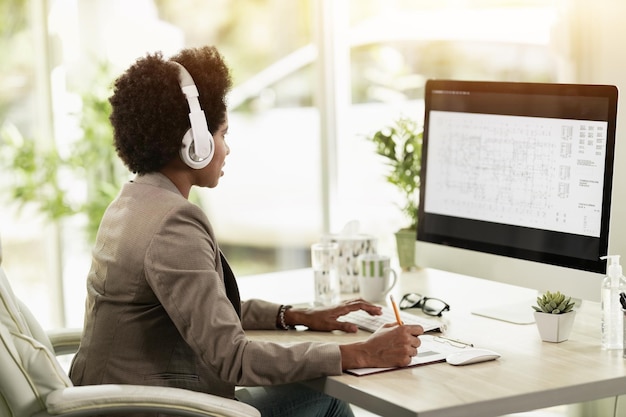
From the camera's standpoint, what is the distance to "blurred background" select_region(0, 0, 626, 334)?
3.67 m

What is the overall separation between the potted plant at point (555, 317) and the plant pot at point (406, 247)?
0.77 meters

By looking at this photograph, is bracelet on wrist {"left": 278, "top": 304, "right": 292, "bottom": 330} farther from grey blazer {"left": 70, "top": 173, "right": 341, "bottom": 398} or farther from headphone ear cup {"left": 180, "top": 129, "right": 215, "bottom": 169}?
headphone ear cup {"left": 180, "top": 129, "right": 215, "bottom": 169}

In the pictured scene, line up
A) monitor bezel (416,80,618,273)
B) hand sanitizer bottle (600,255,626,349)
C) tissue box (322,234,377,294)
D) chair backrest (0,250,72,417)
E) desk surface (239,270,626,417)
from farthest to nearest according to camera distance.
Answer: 1. tissue box (322,234,377,294)
2. monitor bezel (416,80,618,273)
3. hand sanitizer bottle (600,255,626,349)
4. chair backrest (0,250,72,417)
5. desk surface (239,270,626,417)

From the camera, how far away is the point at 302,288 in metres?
2.89

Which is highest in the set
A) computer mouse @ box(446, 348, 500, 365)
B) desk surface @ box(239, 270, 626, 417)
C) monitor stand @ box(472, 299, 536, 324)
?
computer mouse @ box(446, 348, 500, 365)

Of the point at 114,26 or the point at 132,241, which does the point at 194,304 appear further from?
the point at 114,26

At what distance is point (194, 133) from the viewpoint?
186cm

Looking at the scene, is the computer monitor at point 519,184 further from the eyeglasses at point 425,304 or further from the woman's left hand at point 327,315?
the woman's left hand at point 327,315

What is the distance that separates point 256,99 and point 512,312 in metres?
2.26

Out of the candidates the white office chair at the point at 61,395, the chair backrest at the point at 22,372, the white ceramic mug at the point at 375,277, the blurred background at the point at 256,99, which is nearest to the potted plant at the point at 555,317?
the white ceramic mug at the point at 375,277

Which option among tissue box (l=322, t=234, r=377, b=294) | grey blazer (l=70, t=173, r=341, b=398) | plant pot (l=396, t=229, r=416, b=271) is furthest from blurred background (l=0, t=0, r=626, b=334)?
grey blazer (l=70, t=173, r=341, b=398)

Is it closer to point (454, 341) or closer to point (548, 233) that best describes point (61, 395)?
point (454, 341)

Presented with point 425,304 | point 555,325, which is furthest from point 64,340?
point 555,325

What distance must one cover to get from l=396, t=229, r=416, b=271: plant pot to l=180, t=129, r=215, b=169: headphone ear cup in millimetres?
909
